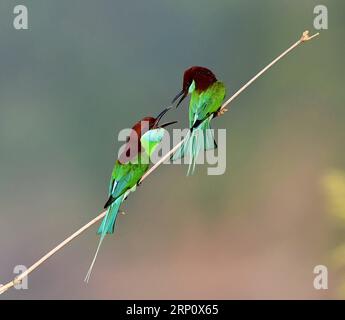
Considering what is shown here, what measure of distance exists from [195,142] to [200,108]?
0.10 metres

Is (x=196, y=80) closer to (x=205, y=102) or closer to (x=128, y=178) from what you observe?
(x=205, y=102)

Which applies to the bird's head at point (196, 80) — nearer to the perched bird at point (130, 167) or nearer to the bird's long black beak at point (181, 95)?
the bird's long black beak at point (181, 95)

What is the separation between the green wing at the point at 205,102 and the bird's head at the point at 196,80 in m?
0.02

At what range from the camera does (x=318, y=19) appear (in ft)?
4.90

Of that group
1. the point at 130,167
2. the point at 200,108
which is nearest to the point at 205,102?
the point at 200,108

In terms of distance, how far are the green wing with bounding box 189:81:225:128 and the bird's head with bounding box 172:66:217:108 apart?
0.02 m

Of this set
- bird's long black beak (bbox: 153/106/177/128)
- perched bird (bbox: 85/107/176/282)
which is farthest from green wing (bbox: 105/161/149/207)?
bird's long black beak (bbox: 153/106/177/128)

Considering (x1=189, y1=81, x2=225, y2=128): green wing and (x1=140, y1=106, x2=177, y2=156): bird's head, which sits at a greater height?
(x1=189, y1=81, x2=225, y2=128): green wing

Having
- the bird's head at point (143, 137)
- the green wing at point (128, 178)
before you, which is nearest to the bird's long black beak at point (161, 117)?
the bird's head at point (143, 137)

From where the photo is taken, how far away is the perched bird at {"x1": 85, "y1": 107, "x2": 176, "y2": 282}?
1.37 meters

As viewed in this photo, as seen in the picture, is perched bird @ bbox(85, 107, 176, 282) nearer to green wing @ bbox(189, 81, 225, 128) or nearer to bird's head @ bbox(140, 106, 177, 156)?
bird's head @ bbox(140, 106, 177, 156)
